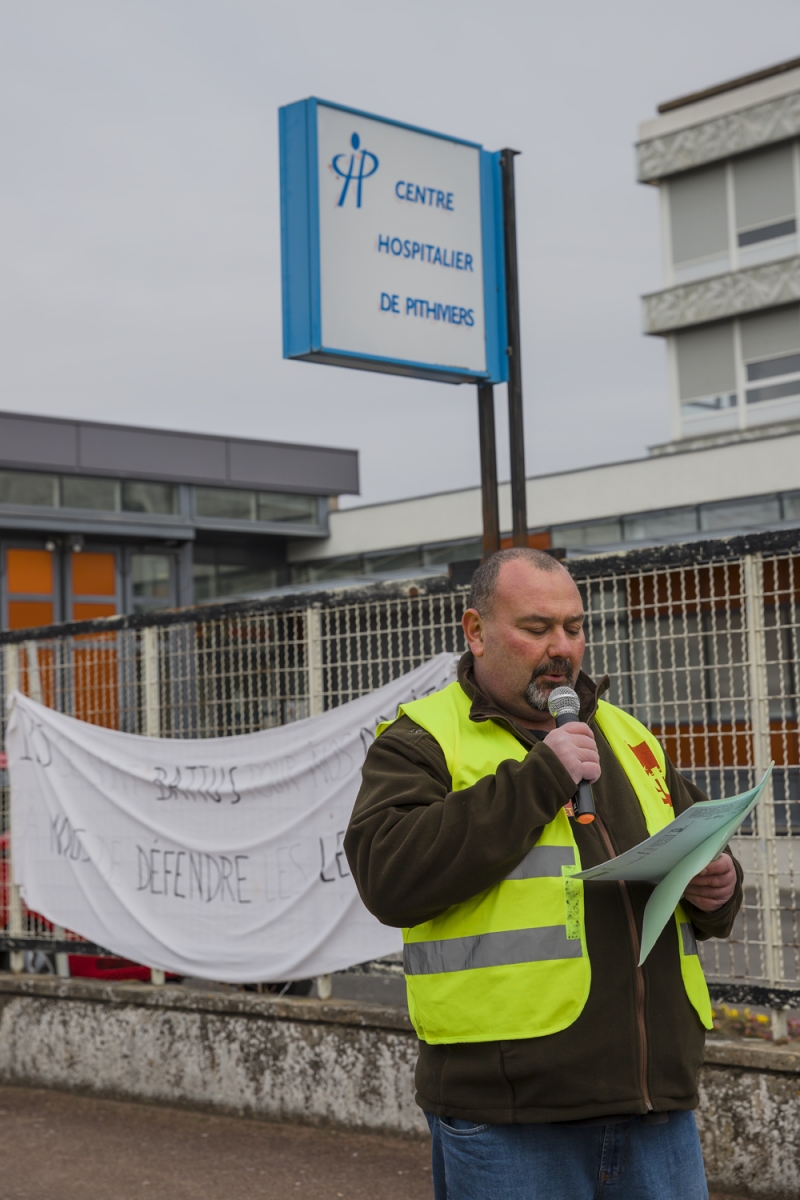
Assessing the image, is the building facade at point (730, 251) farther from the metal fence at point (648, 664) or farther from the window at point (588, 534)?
the metal fence at point (648, 664)

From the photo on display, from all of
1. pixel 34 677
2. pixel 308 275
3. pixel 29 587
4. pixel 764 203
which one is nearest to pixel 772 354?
pixel 764 203

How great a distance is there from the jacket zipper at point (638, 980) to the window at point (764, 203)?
42463 millimetres

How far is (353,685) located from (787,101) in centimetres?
3949

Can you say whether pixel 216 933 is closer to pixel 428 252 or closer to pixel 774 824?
pixel 774 824

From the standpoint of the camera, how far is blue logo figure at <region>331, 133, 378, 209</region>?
650 centimetres

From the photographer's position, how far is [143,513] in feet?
88.5

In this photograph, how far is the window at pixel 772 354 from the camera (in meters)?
43.5

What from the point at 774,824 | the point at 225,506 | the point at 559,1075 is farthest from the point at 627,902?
the point at 225,506

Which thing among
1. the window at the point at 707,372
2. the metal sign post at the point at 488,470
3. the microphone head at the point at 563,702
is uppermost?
the window at the point at 707,372

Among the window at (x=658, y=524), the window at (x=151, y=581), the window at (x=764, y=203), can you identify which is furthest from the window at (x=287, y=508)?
the window at (x=764, y=203)

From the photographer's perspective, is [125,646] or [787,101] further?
[787,101]

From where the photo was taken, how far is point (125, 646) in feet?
24.8

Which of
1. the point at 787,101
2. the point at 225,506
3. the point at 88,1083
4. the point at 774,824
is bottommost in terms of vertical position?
the point at 88,1083

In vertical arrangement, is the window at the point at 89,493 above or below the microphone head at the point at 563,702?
above
